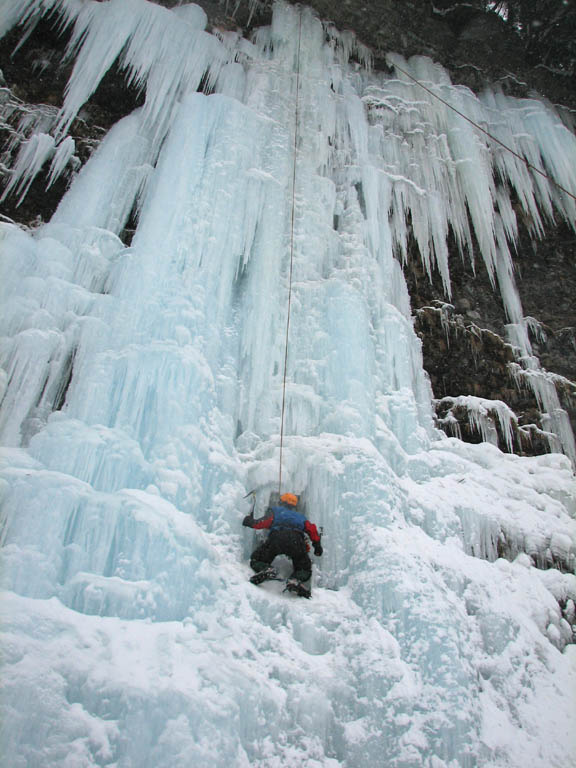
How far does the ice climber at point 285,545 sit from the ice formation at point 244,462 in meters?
0.12

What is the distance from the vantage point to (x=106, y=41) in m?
6.24

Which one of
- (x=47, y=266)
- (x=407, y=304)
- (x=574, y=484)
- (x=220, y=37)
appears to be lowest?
(x=574, y=484)

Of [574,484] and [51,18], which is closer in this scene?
[574,484]

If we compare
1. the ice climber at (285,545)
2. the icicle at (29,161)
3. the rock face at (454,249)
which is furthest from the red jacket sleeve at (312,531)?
the icicle at (29,161)

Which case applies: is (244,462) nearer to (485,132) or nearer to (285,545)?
(285,545)

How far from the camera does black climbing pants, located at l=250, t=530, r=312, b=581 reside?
3473 millimetres

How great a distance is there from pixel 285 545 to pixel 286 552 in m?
0.06

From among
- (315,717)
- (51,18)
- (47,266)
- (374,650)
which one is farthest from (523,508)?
(51,18)

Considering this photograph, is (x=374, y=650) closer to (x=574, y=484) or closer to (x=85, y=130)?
(x=574, y=484)

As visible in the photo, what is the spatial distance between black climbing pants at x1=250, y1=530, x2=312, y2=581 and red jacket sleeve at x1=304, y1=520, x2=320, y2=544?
0.07 meters

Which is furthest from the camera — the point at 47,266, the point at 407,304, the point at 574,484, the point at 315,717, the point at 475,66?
the point at 475,66

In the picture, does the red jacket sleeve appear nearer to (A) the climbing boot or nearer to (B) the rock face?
(A) the climbing boot

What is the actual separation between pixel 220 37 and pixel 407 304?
4465 mm

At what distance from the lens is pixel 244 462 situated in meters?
4.11
